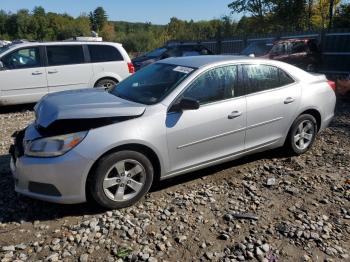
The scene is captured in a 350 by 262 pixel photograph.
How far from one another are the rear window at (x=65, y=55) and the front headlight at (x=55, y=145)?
5.96m

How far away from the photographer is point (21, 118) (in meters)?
8.80

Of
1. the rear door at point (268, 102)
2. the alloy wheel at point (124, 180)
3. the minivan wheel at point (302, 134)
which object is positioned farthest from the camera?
the minivan wheel at point (302, 134)

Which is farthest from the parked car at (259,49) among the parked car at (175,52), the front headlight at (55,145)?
the front headlight at (55,145)

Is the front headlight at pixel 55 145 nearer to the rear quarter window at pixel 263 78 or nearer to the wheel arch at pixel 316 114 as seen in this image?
the rear quarter window at pixel 263 78

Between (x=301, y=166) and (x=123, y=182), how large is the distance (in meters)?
2.67

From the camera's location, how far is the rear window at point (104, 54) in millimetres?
9984

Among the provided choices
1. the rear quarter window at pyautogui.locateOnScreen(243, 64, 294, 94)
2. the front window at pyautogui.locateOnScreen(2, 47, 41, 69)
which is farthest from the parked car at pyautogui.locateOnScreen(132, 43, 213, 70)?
the rear quarter window at pyautogui.locateOnScreen(243, 64, 294, 94)

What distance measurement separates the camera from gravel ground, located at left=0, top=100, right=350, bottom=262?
3.59 metres

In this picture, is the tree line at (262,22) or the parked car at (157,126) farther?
the tree line at (262,22)

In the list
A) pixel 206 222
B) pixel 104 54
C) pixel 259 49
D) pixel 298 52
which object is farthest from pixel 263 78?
pixel 259 49

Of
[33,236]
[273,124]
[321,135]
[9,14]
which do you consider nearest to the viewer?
[33,236]

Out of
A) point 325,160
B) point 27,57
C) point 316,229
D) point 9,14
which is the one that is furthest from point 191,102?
point 9,14

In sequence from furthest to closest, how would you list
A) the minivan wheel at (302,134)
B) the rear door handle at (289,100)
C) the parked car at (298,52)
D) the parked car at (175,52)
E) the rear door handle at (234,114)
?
the parked car at (175,52) → the parked car at (298,52) → the minivan wheel at (302,134) → the rear door handle at (289,100) → the rear door handle at (234,114)

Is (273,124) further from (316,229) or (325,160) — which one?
(316,229)
